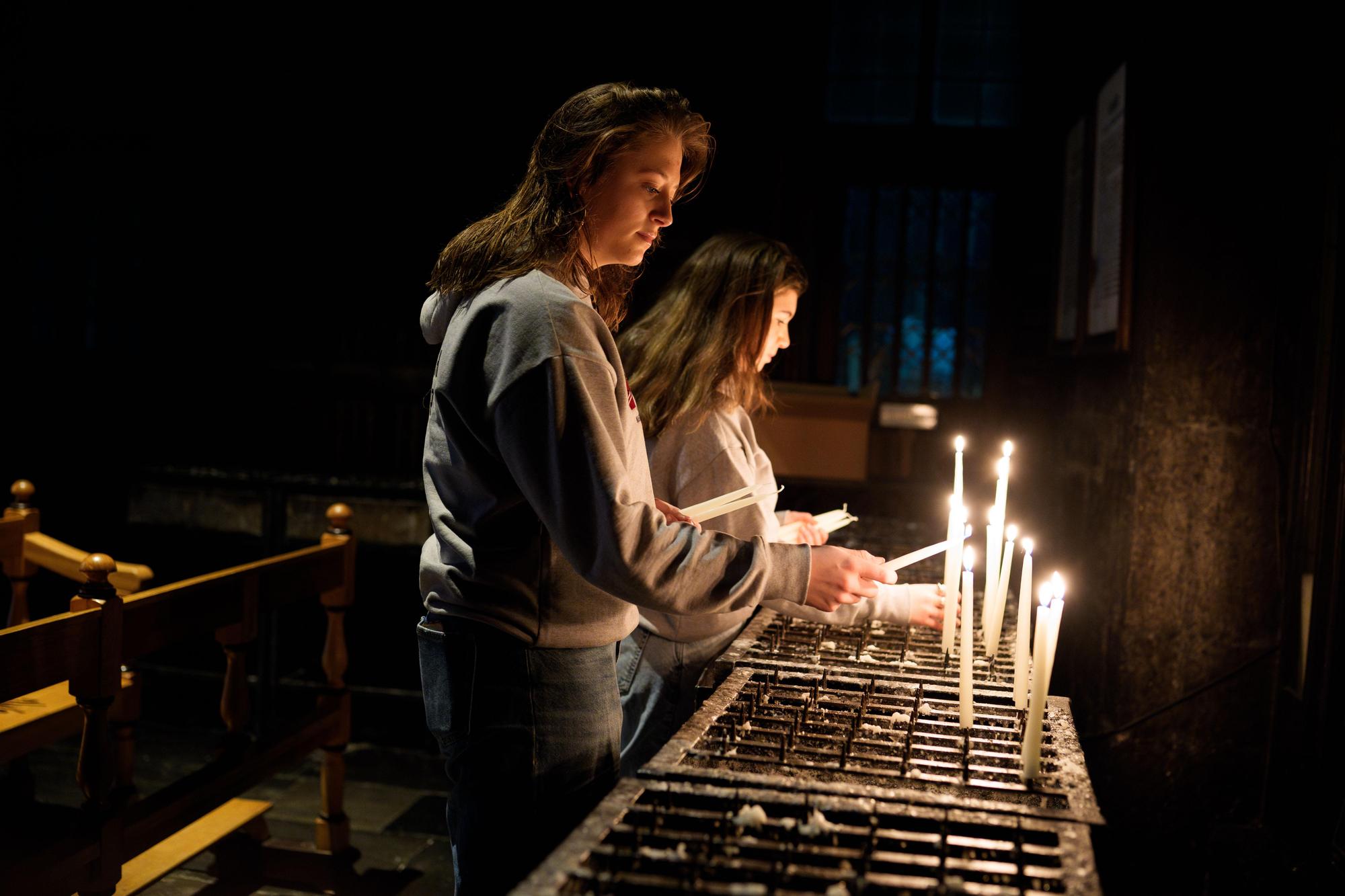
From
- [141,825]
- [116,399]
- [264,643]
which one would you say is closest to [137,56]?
[116,399]

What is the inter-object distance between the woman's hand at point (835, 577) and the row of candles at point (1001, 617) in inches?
7.5

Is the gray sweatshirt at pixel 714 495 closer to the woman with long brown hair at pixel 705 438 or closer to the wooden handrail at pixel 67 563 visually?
the woman with long brown hair at pixel 705 438

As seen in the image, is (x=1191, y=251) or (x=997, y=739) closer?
(x=997, y=739)

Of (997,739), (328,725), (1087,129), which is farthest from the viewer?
(1087,129)

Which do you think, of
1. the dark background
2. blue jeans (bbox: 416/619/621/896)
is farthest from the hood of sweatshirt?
the dark background

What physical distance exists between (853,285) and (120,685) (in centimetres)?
483

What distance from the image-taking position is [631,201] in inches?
80.2

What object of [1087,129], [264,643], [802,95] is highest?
[802,95]

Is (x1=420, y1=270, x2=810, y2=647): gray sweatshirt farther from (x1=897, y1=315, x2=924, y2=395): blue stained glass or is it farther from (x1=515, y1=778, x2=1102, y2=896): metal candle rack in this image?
(x1=897, y1=315, x2=924, y2=395): blue stained glass

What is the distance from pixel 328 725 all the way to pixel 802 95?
180 inches

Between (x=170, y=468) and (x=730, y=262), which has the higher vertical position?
(x=730, y=262)

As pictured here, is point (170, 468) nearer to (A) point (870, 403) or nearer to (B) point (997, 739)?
(A) point (870, 403)

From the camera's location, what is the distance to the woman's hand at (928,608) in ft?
9.11

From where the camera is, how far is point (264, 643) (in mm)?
5719
